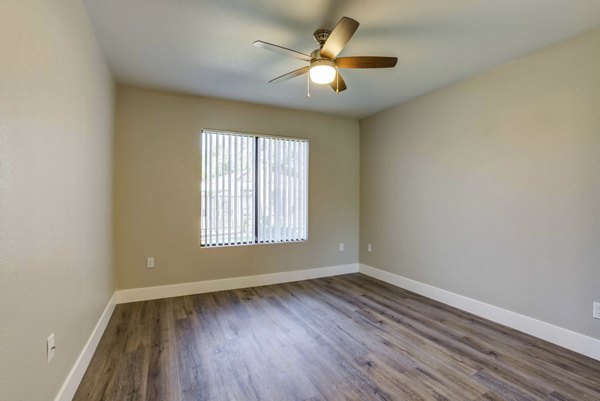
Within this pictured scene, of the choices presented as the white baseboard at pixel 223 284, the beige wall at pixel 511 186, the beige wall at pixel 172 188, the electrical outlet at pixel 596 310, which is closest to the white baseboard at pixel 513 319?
the beige wall at pixel 511 186

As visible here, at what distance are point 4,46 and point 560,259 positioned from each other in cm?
376

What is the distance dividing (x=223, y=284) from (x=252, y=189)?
4.41 ft

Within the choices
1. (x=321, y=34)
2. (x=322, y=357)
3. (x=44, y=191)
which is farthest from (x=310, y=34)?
(x=322, y=357)

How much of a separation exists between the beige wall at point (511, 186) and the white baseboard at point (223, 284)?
1096 millimetres

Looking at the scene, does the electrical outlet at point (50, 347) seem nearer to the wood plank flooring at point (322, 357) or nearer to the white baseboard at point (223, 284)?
the wood plank flooring at point (322, 357)

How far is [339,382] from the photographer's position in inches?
76.7

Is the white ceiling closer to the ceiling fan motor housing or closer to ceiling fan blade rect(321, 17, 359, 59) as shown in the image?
the ceiling fan motor housing

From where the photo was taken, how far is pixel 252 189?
399cm

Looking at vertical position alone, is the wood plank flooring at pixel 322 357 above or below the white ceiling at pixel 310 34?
below

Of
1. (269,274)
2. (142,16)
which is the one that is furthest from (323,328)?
(142,16)

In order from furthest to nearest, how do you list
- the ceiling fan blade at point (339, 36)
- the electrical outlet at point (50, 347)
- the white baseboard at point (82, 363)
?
the ceiling fan blade at point (339, 36) < the white baseboard at point (82, 363) < the electrical outlet at point (50, 347)

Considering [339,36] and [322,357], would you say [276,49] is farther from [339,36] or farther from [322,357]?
[322,357]

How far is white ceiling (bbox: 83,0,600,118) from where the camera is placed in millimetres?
1966

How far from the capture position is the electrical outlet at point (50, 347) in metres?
1.44
